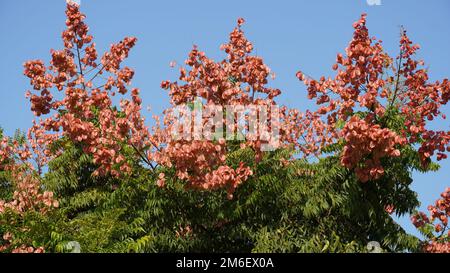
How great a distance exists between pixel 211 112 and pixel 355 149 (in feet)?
8.81

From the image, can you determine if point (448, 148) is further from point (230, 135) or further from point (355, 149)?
point (230, 135)

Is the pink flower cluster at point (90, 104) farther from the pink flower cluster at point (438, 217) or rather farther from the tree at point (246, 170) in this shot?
the pink flower cluster at point (438, 217)

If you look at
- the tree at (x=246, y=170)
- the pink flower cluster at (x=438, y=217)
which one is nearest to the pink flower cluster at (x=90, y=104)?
the tree at (x=246, y=170)

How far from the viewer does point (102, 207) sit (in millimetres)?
11602

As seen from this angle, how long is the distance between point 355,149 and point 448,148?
1.55 m

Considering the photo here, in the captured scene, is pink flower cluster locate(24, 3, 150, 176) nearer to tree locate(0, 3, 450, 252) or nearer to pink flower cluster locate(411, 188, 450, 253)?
tree locate(0, 3, 450, 252)

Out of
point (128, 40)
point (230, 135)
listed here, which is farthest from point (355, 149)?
point (128, 40)

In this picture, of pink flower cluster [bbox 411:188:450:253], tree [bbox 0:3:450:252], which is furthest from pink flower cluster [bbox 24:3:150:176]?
pink flower cluster [bbox 411:188:450:253]

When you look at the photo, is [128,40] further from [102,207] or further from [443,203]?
[443,203]
